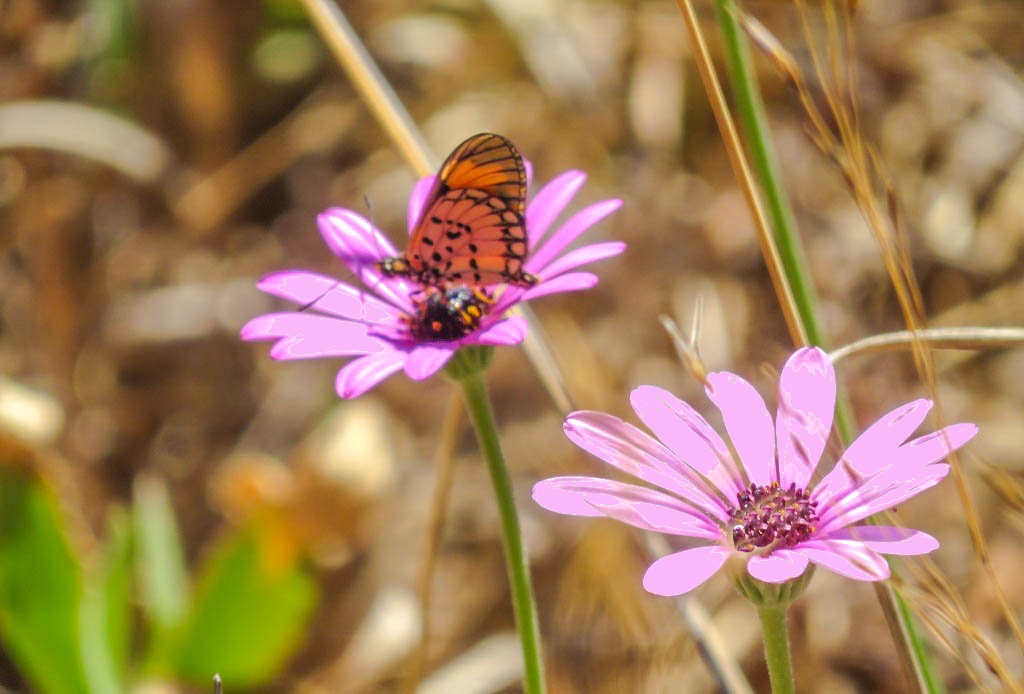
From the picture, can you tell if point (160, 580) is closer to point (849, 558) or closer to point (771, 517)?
point (771, 517)

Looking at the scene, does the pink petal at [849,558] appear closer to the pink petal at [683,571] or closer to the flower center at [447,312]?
the pink petal at [683,571]

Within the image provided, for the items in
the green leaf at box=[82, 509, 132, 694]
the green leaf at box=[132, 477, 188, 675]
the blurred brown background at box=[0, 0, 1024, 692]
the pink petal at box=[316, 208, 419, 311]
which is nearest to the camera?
the pink petal at box=[316, 208, 419, 311]

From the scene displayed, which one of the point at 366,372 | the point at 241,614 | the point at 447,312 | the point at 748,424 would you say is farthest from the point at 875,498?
the point at 241,614

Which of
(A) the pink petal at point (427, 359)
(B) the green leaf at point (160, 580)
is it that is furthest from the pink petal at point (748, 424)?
(B) the green leaf at point (160, 580)

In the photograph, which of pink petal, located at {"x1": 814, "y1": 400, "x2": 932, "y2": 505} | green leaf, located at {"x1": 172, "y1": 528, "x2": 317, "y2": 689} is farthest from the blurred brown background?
pink petal, located at {"x1": 814, "y1": 400, "x2": 932, "y2": 505}

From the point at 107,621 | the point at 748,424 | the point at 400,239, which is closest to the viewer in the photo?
the point at 748,424

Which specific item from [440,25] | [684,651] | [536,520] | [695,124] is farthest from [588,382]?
[440,25]

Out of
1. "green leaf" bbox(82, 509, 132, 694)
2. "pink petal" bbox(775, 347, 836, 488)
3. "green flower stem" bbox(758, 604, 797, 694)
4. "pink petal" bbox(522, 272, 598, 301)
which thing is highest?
"green leaf" bbox(82, 509, 132, 694)

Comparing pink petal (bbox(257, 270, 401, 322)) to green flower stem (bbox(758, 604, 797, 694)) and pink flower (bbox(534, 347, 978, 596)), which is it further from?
green flower stem (bbox(758, 604, 797, 694))
